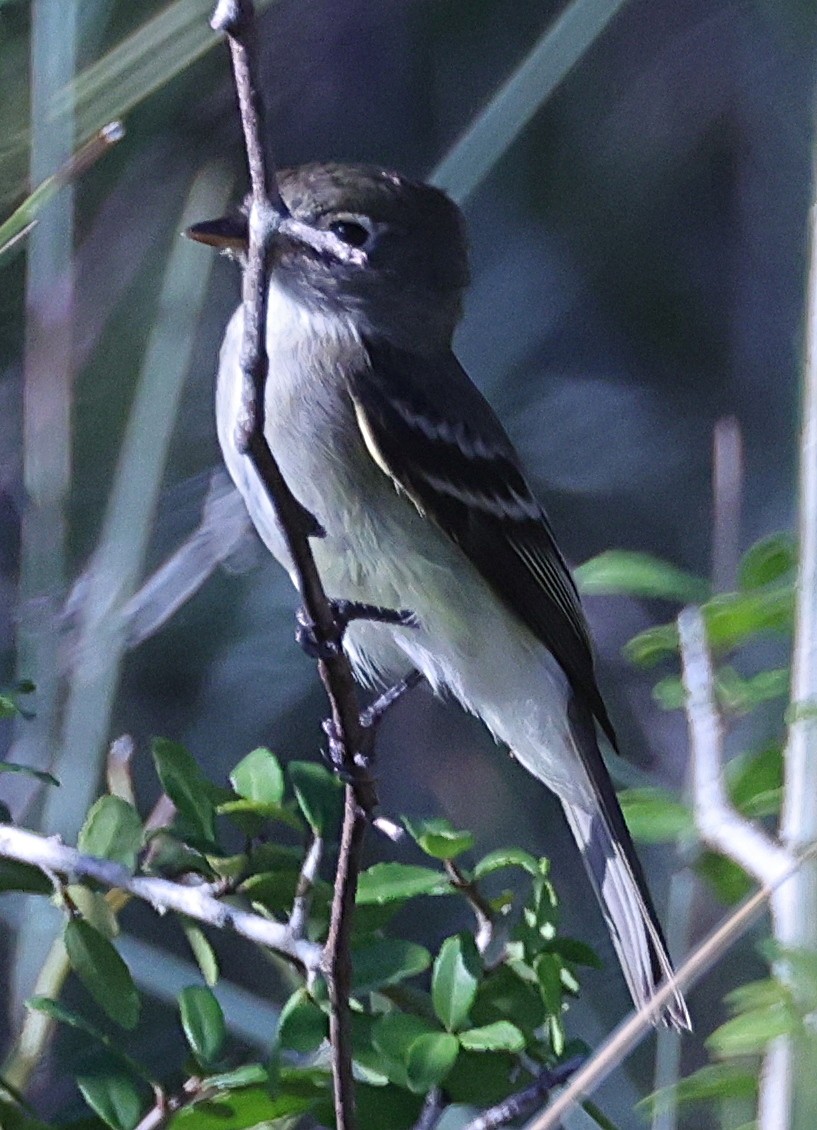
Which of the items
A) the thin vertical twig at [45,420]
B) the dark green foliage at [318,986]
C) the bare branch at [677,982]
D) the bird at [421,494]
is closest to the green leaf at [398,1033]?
the dark green foliage at [318,986]

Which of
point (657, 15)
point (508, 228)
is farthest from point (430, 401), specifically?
point (657, 15)

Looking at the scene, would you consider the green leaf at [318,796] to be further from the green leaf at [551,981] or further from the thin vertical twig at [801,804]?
the thin vertical twig at [801,804]

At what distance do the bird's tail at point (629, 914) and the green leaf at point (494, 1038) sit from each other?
0.48m

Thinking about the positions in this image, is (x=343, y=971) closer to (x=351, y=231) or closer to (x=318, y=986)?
(x=318, y=986)

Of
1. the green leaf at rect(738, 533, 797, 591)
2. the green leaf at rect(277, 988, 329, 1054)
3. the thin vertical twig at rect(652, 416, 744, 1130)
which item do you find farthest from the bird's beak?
the green leaf at rect(277, 988, 329, 1054)

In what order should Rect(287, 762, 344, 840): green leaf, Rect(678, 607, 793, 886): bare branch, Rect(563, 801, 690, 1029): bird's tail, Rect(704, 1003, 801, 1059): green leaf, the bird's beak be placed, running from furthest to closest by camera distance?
1. Rect(563, 801, 690, 1029): bird's tail
2. the bird's beak
3. Rect(287, 762, 344, 840): green leaf
4. Rect(678, 607, 793, 886): bare branch
5. Rect(704, 1003, 801, 1059): green leaf

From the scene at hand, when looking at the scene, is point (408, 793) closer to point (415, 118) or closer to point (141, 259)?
point (141, 259)

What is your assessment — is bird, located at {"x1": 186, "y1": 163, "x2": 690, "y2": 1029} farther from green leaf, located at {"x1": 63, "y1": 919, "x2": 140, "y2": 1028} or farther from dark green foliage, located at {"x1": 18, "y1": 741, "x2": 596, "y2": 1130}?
green leaf, located at {"x1": 63, "y1": 919, "x2": 140, "y2": 1028}

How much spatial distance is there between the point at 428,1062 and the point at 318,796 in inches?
7.8

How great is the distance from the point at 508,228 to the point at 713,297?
260 millimetres

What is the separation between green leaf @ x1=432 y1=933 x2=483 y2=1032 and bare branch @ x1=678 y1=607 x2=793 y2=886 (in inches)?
5.4

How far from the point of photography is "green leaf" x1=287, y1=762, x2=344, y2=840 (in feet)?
3.08

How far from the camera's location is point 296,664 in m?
1.68

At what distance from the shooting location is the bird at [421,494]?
129 centimetres
